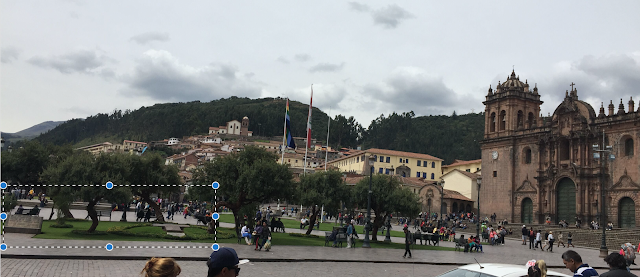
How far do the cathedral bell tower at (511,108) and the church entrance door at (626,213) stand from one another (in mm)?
12462

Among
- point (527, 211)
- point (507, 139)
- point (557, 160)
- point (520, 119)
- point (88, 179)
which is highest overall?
point (520, 119)

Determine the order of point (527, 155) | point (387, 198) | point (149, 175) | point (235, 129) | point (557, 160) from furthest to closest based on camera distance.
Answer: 1. point (235, 129)
2. point (527, 155)
3. point (557, 160)
4. point (149, 175)
5. point (387, 198)

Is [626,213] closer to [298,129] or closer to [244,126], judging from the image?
[298,129]

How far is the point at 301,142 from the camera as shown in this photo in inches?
6211

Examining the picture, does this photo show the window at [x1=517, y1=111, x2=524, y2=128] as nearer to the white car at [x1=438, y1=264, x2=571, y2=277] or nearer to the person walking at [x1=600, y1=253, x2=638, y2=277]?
the white car at [x1=438, y1=264, x2=571, y2=277]

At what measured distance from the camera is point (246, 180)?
23.8 m

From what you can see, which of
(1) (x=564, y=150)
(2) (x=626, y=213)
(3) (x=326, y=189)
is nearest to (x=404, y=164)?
(1) (x=564, y=150)

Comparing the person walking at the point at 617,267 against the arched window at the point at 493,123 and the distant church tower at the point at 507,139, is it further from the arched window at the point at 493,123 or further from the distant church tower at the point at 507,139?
the arched window at the point at 493,123

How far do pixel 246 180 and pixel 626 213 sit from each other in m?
34.7

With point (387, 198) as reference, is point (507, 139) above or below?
above

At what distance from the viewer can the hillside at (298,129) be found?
122m

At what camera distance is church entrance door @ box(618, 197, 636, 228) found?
136 ft

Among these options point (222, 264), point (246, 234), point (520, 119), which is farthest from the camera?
point (520, 119)

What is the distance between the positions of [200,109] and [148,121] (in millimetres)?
19644
